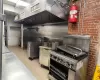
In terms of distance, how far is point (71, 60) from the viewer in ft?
6.04

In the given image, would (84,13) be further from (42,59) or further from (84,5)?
(42,59)

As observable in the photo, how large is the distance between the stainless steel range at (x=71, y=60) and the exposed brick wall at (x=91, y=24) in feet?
0.54

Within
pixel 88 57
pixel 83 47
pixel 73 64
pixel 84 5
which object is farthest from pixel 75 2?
pixel 73 64

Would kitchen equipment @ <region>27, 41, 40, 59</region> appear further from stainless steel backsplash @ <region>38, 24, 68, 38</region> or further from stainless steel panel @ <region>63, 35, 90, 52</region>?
stainless steel panel @ <region>63, 35, 90, 52</region>

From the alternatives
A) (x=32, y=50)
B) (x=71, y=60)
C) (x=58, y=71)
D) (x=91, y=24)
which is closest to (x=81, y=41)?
(x=91, y=24)

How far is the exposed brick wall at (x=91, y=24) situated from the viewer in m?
2.19

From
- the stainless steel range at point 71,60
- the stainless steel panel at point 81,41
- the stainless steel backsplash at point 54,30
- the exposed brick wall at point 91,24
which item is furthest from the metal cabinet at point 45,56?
the exposed brick wall at point 91,24

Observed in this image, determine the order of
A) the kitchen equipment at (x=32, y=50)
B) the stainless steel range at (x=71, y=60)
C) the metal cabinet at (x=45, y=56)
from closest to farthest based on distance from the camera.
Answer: the stainless steel range at (x=71, y=60), the metal cabinet at (x=45, y=56), the kitchen equipment at (x=32, y=50)

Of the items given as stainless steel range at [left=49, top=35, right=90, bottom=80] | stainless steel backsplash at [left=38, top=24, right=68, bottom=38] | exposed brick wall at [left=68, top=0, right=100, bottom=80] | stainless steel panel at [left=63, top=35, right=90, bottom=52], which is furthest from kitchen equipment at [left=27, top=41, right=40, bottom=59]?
exposed brick wall at [left=68, top=0, right=100, bottom=80]

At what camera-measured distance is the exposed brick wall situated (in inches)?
86.4

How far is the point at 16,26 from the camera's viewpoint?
8.15 m

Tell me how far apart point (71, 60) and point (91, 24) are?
1173 millimetres

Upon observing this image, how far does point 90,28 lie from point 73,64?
3.82 feet

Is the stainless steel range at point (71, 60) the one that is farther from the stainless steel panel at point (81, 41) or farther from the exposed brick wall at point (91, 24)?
the exposed brick wall at point (91, 24)
